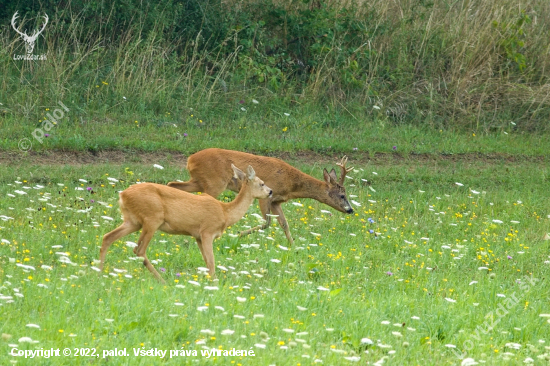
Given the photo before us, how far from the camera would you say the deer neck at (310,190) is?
10211 millimetres

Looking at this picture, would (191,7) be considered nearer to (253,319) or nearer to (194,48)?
(194,48)

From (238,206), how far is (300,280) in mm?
1075

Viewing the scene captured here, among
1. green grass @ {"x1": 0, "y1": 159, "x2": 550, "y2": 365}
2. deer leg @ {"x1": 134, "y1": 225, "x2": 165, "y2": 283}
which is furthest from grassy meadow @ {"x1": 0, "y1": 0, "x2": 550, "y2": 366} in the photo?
deer leg @ {"x1": 134, "y1": 225, "x2": 165, "y2": 283}

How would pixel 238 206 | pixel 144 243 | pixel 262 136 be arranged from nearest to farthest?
pixel 144 243 < pixel 238 206 < pixel 262 136

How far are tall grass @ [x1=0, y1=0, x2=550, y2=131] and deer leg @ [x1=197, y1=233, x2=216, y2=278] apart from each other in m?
6.47

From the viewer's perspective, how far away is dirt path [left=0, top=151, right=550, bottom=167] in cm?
1160

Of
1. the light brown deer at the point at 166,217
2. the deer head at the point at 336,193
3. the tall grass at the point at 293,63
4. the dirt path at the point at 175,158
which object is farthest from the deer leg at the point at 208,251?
the tall grass at the point at 293,63

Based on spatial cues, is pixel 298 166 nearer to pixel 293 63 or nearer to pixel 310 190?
pixel 310 190

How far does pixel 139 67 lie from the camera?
Answer: 14547 millimetres

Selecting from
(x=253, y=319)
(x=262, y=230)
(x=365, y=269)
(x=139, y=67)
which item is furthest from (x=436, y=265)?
(x=139, y=67)

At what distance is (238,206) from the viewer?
25.7 feet

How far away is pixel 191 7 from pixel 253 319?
11316 mm

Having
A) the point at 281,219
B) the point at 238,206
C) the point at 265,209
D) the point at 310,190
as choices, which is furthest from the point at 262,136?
the point at 238,206

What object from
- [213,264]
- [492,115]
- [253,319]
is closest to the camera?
[253,319]
